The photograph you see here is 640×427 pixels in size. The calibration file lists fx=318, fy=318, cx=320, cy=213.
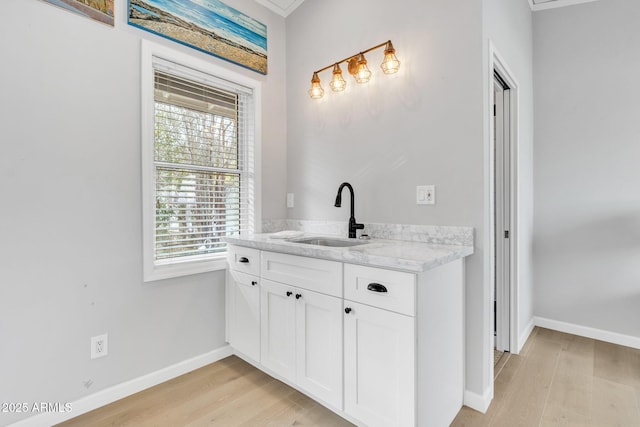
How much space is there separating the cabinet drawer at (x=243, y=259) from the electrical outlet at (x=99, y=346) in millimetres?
823

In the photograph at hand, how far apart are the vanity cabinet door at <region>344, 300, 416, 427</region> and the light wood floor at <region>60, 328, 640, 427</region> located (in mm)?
297

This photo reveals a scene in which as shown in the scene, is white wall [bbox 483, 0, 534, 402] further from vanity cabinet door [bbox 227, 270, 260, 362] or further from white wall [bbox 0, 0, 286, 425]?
white wall [bbox 0, 0, 286, 425]

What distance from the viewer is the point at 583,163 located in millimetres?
2646

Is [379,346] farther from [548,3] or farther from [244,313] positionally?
[548,3]

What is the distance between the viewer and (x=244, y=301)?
2.14 metres

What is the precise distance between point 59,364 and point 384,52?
253cm

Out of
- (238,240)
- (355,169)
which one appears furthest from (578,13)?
(238,240)

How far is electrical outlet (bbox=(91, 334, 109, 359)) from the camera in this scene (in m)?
1.77

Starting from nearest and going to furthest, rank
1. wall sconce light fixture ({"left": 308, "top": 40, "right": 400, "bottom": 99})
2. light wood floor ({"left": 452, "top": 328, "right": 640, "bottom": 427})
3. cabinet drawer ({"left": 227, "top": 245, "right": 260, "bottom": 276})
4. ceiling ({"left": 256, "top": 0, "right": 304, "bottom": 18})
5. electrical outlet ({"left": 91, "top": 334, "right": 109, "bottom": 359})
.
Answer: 1. light wood floor ({"left": 452, "top": 328, "right": 640, "bottom": 427})
2. electrical outlet ({"left": 91, "top": 334, "right": 109, "bottom": 359})
3. wall sconce light fixture ({"left": 308, "top": 40, "right": 400, "bottom": 99})
4. cabinet drawer ({"left": 227, "top": 245, "right": 260, "bottom": 276})
5. ceiling ({"left": 256, "top": 0, "right": 304, "bottom": 18})

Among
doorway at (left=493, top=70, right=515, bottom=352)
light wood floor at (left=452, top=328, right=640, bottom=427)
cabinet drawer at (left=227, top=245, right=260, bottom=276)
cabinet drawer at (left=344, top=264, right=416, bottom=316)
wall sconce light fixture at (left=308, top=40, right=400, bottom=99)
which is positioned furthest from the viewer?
doorway at (left=493, top=70, right=515, bottom=352)

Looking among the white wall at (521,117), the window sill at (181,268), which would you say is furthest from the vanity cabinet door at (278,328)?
the white wall at (521,117)

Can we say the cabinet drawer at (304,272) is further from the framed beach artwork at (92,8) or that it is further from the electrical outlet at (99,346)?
the framed beach artwork at (92,8)

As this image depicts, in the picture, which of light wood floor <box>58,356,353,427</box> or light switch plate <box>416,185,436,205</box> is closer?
light wood floor <box>58,356,353,427</box>

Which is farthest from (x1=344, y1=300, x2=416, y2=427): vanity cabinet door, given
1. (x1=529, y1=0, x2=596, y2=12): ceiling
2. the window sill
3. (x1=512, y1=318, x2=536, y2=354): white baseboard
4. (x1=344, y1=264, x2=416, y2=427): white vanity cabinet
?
(x1=529, y1=0, x2=596, y2=12): ceiling
